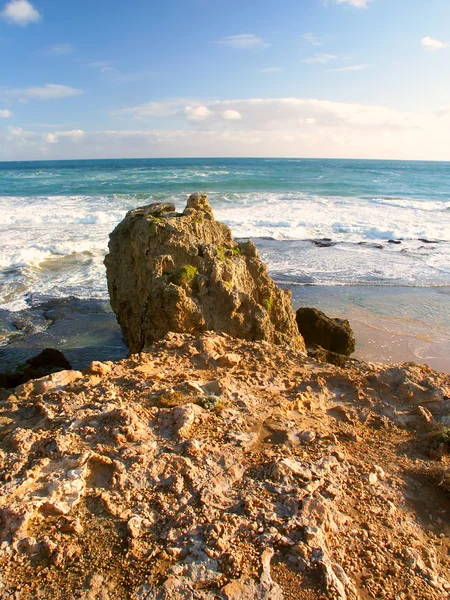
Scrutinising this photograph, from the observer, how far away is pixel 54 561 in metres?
3.26

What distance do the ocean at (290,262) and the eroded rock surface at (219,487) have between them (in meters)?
5.44

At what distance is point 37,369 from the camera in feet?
29.7

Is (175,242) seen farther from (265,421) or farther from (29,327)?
(29,327)

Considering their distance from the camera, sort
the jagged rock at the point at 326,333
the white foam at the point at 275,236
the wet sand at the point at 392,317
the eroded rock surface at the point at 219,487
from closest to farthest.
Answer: the eroded rock surface at the point at 219,487
the jagged rock at the point at 326,333
the wet sand at the point at 392,317
the white foam at the point at 275,236

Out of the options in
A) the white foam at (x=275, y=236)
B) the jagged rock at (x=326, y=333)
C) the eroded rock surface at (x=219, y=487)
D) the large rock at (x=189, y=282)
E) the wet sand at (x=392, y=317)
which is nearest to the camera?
the eroded rock surface at (x=219, y=487)

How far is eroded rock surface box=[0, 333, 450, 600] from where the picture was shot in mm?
3264

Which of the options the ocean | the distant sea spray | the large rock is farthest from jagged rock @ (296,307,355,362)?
the distant sea spray

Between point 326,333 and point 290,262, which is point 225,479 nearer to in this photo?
point 326,333

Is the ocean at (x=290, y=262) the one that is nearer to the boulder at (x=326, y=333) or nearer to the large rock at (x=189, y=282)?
the boulder at (x=326, y=333)

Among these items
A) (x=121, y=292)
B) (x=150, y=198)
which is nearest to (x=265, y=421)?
(x=121, y=292)

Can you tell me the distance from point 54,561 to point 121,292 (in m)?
7.83

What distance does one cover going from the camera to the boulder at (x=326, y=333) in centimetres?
1035

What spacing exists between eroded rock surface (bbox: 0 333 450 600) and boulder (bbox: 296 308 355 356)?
4251 millimetres

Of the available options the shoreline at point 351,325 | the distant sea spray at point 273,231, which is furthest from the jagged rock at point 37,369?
the distant sea spray at point 273,231
